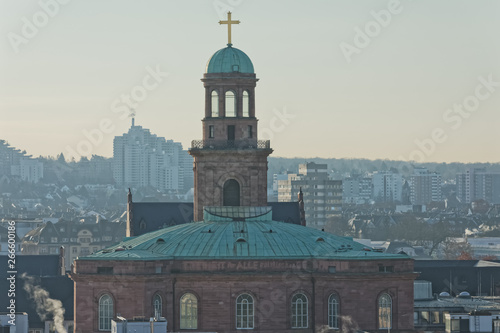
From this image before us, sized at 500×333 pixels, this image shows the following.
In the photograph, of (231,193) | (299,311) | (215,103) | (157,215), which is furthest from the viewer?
(157,215)

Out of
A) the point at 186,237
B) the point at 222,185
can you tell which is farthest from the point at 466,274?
the point at 186,237

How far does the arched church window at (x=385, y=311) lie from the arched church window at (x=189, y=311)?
11552mm

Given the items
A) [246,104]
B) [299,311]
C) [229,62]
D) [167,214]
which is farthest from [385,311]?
[167,214]

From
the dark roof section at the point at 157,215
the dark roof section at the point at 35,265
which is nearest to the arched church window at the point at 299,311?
the dark roof section at the point at 157,215

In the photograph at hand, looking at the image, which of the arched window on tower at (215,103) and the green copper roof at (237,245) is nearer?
the green copper roof at (237,245)

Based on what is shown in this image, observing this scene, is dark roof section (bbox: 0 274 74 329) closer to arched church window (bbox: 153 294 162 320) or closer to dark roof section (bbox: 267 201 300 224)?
dark roof section (bbox: 267 201 300 224)

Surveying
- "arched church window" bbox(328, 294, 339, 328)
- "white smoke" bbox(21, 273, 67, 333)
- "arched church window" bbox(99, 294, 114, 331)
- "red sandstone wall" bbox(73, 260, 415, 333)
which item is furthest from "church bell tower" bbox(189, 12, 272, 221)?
"arched church window" bbox(99, 294, 114, 331)

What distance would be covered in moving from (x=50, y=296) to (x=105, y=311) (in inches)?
1329

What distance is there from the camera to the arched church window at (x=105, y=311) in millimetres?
124812

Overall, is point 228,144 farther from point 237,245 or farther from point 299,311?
point 299,311

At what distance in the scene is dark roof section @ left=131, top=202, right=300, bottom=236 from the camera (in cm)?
16862

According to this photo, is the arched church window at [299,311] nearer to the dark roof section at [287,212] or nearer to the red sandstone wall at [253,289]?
the red sandstone wall at [253,289]

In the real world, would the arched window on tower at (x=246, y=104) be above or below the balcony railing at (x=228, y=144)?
above

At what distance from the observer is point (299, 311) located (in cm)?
12731
